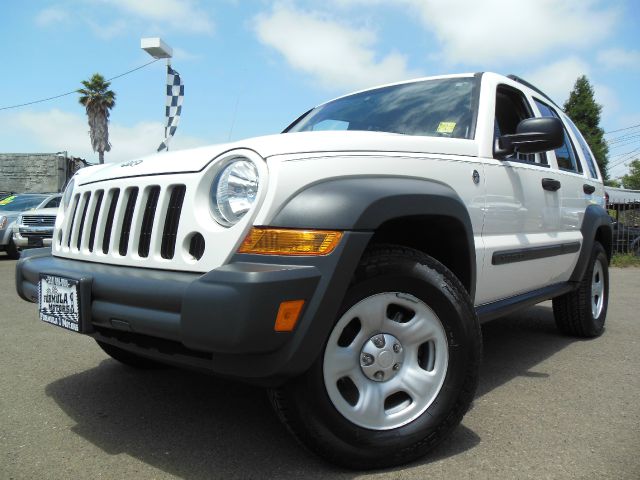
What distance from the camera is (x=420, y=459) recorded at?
2.03 metres

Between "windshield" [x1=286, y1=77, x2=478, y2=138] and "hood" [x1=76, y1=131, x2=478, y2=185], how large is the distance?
33 centimetres

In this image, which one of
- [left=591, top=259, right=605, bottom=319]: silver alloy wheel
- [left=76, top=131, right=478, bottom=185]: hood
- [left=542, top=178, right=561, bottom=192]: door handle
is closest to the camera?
[left=76, top=131, right=478, bottom=185]: hood

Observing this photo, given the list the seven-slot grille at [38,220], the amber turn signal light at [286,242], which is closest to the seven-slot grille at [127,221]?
the amber turn signal light at [286,242]

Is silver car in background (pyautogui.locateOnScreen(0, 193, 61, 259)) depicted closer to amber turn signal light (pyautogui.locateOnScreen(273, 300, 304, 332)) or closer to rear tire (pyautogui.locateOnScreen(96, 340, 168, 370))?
rear tire (pyautogui.locateOnScreen(96, 340, 168, 370))

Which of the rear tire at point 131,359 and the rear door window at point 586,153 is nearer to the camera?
the rear tire at point 131,359

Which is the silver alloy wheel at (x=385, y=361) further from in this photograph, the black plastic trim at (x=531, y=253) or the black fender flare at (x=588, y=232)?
the black fender flare at (x=588, y=232)

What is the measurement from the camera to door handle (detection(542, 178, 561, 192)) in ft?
10.5

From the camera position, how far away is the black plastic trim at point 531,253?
272 cm

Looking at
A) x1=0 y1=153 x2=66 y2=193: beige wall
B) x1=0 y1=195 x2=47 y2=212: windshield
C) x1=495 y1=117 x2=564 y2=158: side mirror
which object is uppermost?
x1=0 y1=153 x2=66 y2=193: beige wall

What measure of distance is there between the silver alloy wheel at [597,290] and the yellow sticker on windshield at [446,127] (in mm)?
2240

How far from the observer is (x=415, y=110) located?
→ 2.96m

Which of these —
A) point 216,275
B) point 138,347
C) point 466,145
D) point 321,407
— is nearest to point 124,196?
point 138,347

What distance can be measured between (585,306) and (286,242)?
322 cm

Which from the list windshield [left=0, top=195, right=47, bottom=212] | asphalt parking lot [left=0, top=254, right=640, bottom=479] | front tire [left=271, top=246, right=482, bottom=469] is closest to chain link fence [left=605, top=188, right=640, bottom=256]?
asphalt parking lot [left=0, top=254, right=640, bottom=479]
